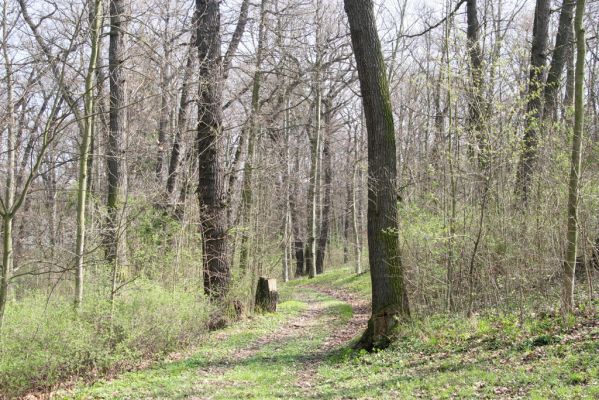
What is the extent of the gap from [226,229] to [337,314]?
376 centimetres

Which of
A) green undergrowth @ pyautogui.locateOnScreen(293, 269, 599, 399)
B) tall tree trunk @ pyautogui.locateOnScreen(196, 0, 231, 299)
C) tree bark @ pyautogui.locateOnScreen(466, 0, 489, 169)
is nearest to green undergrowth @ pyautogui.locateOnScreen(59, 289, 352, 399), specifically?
green undergrowth @ pyautogui.locateOnScreen(293, 269, 599, 399)

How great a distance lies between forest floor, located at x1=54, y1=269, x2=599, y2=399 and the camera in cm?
542

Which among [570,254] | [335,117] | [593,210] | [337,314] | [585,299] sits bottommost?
[337,314]

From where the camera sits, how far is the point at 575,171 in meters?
6.95

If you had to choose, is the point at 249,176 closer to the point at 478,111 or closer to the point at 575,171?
the point at 478,111

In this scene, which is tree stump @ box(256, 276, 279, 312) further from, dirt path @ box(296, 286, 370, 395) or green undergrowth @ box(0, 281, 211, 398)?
green undergrowth @ box(0, 281, 211, 398)

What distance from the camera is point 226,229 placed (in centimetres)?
1124

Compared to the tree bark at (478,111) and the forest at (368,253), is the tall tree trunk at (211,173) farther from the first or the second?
the tree bark at (478,111)

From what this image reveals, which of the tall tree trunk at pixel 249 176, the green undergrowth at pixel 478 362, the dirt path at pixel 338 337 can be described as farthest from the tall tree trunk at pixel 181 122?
the green undergrowth at pixel 478 362

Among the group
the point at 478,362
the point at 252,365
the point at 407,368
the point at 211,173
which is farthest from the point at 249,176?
the point at 478,362

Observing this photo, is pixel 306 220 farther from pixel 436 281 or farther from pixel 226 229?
pixel 436 281

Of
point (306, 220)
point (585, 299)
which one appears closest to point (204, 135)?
point (585, 299)

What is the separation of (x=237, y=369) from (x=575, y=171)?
5505 millimetres

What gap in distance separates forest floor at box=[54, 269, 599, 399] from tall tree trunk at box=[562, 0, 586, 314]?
46 cm
